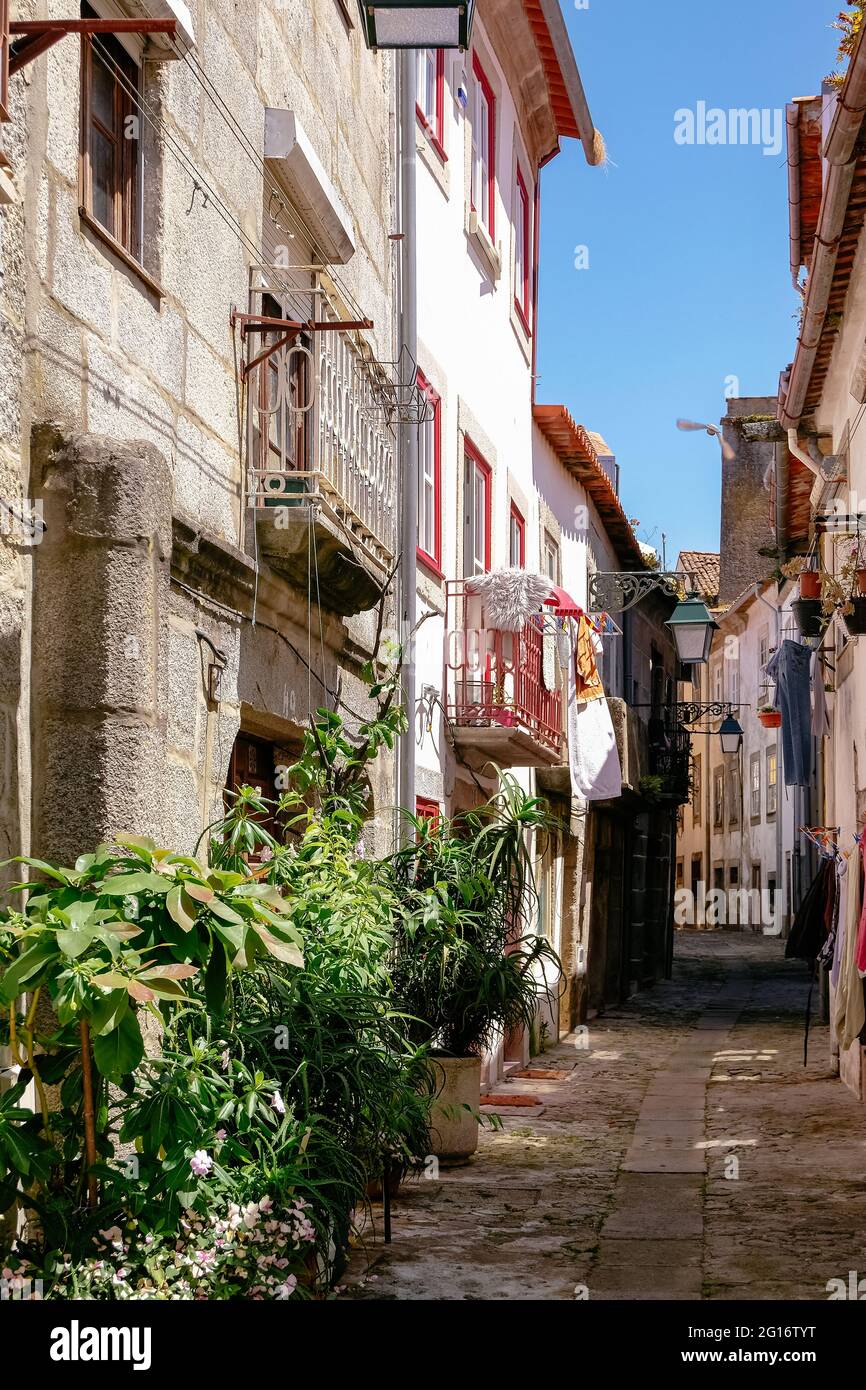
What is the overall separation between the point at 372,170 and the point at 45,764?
6.61 metres

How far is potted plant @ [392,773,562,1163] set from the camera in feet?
29.6

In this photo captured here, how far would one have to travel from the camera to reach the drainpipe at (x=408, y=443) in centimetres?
1091

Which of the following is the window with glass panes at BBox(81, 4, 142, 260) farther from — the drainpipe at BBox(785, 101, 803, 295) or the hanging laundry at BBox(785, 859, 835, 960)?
the hanging laundry at BBox(785, 859, 835, 960)

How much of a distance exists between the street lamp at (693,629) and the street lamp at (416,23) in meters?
13.6

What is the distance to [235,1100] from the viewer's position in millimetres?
5113

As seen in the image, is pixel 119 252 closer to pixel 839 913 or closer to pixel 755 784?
pixel 839 913

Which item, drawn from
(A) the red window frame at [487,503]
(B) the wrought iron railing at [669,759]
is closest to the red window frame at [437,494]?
(A) the red window frame at [487,503]

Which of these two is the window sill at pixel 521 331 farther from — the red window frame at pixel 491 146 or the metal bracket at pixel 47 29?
the metal bracket at pixel 47 29

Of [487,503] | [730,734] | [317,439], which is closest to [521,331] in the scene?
[487,503]

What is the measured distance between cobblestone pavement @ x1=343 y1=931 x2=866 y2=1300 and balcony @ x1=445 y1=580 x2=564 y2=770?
2.87 m

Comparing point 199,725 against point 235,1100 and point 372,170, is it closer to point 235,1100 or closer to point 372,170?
point 235,1100

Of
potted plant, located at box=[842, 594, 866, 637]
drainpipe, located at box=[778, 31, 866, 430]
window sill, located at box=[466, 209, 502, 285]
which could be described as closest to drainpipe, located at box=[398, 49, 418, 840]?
window sill, located at box=[466, 209, 502, 285]
